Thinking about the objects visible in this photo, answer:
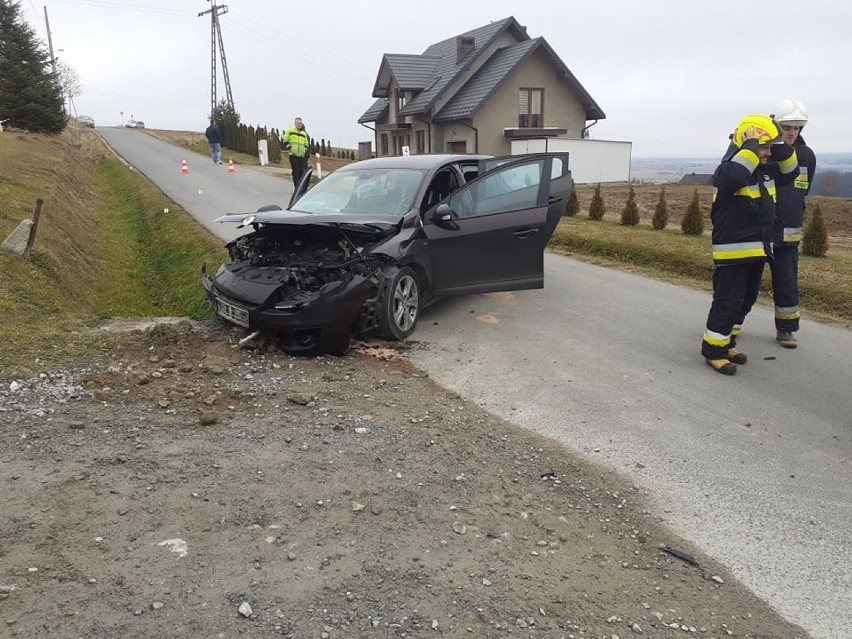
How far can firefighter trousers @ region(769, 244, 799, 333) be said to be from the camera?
6020mm

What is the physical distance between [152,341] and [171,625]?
3522 mm

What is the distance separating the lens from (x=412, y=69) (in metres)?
33.0

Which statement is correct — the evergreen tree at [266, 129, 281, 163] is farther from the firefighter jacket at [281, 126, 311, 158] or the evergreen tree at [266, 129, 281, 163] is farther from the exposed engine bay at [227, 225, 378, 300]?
the exposed engine bay at [227, 225, 378, 300]

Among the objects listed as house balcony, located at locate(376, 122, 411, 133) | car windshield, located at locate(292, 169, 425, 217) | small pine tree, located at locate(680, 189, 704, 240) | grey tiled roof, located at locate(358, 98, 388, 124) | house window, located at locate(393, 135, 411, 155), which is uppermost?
grey tiled roof, located at locate(358, 98, 388, 124)

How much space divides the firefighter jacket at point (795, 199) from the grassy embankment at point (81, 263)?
5911 millimetres

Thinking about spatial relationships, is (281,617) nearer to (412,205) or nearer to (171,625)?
(171,625)

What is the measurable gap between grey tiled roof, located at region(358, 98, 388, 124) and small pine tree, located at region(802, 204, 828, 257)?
28659 millimetres

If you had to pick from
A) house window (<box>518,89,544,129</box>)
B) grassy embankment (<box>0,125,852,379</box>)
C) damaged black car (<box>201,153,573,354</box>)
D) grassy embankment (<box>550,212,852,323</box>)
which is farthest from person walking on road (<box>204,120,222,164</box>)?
damaged black car (<box>201,153,573,354</box>)

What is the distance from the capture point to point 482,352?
19.7 feet

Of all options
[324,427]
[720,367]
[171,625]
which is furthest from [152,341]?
[720,367]

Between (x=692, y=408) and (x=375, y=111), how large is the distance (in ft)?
114

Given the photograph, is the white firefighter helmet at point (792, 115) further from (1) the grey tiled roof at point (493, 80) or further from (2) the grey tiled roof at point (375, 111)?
(2) the grey tiled roof at point (375, 111)

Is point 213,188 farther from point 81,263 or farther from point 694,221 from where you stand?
point 694,221

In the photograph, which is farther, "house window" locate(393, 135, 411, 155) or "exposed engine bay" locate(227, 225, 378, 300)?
"house window" locate(393, 135, 411, 155)
